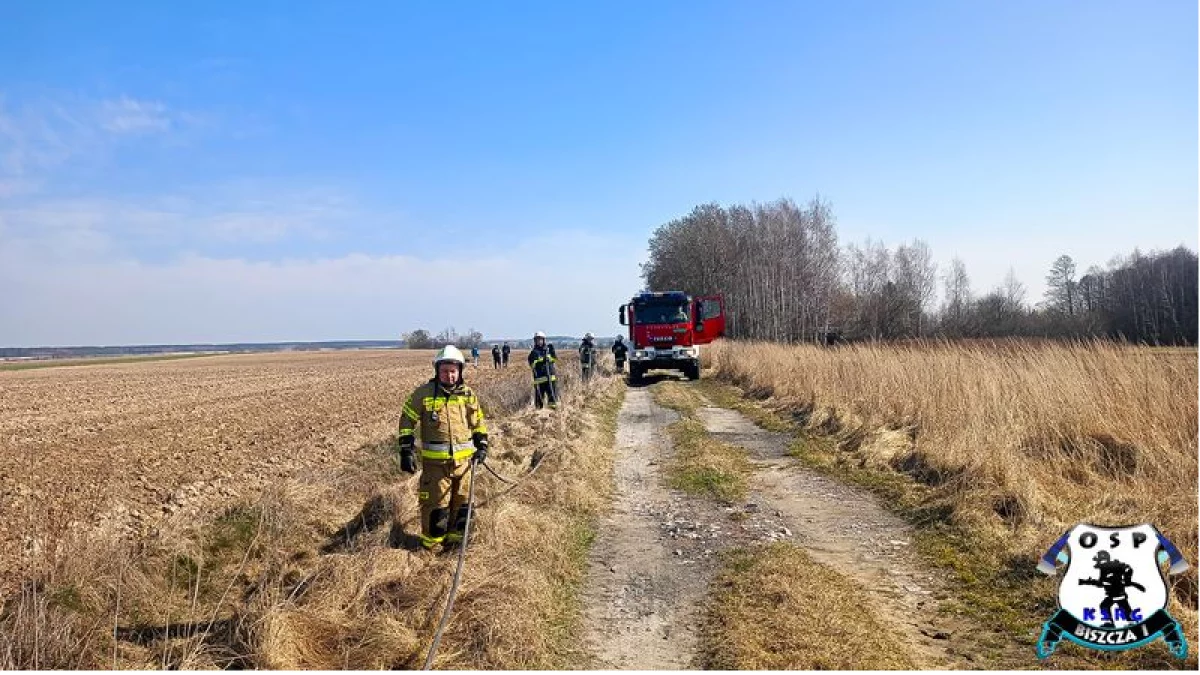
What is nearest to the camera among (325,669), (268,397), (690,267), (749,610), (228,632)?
(325,669)

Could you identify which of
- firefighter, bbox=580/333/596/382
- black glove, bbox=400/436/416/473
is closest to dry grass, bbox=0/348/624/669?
black glove, bbox=400/436/416/473

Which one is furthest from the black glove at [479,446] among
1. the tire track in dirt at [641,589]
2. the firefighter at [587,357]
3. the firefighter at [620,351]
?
the firefighter at [620,351]

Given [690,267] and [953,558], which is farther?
[690,267]

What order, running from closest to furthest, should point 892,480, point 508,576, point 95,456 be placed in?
1. point 508,576
2. point 892,480
3. point 95,456

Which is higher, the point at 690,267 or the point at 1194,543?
the point at 690,267

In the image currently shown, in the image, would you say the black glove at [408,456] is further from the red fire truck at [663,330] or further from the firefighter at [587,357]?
the red fire truck at [663,330]

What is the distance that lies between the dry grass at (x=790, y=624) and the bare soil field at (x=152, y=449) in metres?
4.55

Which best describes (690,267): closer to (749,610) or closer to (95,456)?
(95,456)

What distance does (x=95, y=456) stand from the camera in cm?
1355

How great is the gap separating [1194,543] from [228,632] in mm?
6497

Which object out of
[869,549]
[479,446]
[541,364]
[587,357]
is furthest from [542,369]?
[869,549]

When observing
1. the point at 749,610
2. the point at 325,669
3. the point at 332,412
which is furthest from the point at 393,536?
the point at 332,412

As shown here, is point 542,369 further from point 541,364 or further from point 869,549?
point 869,549

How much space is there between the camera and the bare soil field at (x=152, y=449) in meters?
7.43
